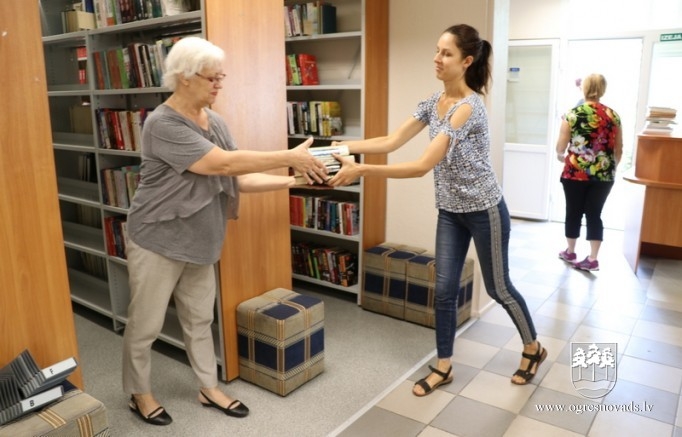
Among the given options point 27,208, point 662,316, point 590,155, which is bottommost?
point 662,316

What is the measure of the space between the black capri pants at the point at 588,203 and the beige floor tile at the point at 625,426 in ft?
8.19

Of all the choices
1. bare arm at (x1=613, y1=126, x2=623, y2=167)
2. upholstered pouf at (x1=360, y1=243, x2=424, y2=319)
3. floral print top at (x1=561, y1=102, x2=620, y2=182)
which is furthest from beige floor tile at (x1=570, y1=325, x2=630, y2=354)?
bare arm at (x1=613, y1=126, x2=623, y2=167)

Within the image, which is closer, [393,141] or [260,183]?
[260,183]

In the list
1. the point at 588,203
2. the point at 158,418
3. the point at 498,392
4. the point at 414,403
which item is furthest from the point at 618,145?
the point at 158,418

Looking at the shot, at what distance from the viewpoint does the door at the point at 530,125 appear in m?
6.39

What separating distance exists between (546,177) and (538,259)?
1.77 m

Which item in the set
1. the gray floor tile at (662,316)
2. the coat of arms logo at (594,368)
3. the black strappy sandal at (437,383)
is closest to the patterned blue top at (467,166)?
the black strappy sandal at (437,383)

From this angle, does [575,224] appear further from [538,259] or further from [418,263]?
[418,263]

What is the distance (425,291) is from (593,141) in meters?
2.15

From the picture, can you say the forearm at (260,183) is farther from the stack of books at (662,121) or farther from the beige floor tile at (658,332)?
the stack of books at (662,121)

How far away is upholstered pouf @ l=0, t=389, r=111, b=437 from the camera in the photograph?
1.61m

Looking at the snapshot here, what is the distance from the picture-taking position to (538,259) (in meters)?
5.10

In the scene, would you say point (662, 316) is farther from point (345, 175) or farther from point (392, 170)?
point (345, 175)

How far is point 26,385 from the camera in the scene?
1.71 meters
